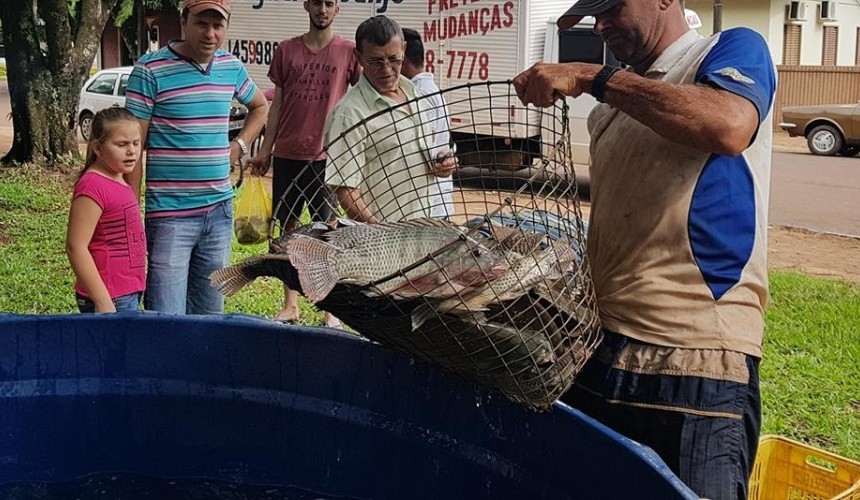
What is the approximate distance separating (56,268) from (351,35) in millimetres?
9073

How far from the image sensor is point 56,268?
7387 mm

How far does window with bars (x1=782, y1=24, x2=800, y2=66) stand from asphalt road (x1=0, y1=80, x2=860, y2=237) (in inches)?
443

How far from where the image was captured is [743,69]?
229 cm

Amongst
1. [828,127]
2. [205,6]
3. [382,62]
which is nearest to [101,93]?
[828,127]

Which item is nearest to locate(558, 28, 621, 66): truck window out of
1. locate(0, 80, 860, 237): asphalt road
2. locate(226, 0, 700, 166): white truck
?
locate(226, 0, 700, 166): white truck

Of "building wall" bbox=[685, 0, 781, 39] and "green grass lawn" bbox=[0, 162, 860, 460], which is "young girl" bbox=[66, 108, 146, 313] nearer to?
"green grass lawn" bbox=[0, 162, 860, 460]

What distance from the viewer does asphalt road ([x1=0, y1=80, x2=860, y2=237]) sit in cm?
1093

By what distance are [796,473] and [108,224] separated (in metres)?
2.71

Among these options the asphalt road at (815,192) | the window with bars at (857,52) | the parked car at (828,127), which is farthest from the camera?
the window with bars at (857,52)

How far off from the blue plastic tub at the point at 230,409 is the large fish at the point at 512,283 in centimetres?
57

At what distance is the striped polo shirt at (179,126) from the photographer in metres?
4.32

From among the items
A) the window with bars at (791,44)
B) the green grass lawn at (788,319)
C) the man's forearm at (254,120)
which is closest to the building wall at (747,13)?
the window with bars at (791,44)

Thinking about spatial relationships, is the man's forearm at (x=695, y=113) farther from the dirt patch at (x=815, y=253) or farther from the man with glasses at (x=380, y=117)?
the dirt patch at (x=815, y=253)

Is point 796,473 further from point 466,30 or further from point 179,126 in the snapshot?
point 466,30
